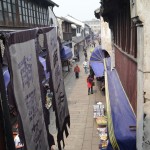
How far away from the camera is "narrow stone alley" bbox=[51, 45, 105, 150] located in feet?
39.9

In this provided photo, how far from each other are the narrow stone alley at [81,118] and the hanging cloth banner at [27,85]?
6996mm

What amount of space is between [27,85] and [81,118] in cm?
1121

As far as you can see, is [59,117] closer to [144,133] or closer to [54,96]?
[54,96]

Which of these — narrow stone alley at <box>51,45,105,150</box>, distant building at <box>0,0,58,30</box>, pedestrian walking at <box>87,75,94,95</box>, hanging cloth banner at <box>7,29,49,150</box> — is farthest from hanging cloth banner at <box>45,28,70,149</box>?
pedestrian walking at <box>87,75,94,95</box>

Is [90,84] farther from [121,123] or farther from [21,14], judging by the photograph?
[121,123]

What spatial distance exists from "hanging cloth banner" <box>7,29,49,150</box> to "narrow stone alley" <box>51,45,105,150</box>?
7.00 m

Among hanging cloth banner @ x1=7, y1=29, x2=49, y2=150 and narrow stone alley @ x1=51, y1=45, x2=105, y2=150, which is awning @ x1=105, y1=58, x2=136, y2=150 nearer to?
hanging cloth banner @ x1=7, y1=29, x2=49, y2=150

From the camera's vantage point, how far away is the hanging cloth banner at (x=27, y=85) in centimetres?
414

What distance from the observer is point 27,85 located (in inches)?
181

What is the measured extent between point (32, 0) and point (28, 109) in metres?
19.3

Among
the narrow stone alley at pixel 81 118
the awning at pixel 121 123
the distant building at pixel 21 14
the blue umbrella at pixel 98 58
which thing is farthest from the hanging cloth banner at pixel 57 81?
the blue umbrella at pixel 98 58

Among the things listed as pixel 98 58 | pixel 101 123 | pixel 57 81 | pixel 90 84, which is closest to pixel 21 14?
pixel 98 58

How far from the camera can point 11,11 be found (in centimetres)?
1789

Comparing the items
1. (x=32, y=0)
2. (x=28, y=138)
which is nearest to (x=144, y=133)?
(x=28, y=138)
